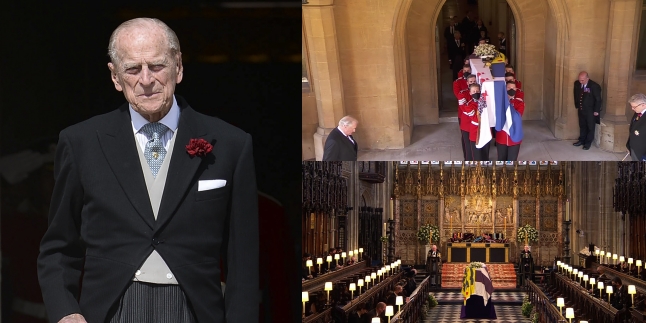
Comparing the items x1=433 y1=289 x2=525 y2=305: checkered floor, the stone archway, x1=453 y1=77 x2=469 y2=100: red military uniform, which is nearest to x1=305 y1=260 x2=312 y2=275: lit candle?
x1=433 y1=289 x2=525 y2=305: checkered floor

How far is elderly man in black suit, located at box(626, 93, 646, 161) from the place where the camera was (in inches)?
415

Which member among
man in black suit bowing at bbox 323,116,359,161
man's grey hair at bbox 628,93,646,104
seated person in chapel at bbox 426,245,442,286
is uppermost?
man's grey hair at bbox 628,93,646,104

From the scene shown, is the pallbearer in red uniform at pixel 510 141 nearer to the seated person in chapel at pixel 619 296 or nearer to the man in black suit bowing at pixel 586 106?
the man in black suit bowing at pixel 586 106

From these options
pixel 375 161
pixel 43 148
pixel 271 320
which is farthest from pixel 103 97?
pixel 375 161

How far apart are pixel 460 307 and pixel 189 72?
5.04 m

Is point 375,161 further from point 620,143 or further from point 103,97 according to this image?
point 103,97

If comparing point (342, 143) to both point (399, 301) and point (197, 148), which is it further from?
point (197, 148)

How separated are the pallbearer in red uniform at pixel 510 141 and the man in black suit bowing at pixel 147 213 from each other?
222 inches

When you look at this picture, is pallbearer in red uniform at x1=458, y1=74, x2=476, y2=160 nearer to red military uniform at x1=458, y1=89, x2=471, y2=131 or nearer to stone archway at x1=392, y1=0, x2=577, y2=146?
red military uniform at x1=458, y1=89, x2=471, y2=131

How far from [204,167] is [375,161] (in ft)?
15.7

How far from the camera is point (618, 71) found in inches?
431

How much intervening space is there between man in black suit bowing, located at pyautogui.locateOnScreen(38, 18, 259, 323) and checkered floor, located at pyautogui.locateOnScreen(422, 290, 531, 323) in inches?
177

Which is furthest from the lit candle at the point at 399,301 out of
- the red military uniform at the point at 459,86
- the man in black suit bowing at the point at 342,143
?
the red military uniform at the point at 459,86

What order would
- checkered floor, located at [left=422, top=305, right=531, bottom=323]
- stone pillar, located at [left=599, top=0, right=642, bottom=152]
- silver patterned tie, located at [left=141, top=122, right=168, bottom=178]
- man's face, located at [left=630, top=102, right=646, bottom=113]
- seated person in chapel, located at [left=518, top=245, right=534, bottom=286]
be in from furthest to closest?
stone pillar, located at [left=599, top=0, right=642, bottom=152] → man's face, located at [left=630, top=102, right=646, bottom=113] → seated person in chapel, located at [left=518, top=245, right=534, bottom=286] → checkered floor, located at [left=422, top=305, right=531, bottom=323] → silver patterned tie, located at [left=141, top=122, right=168, bottom=178]
